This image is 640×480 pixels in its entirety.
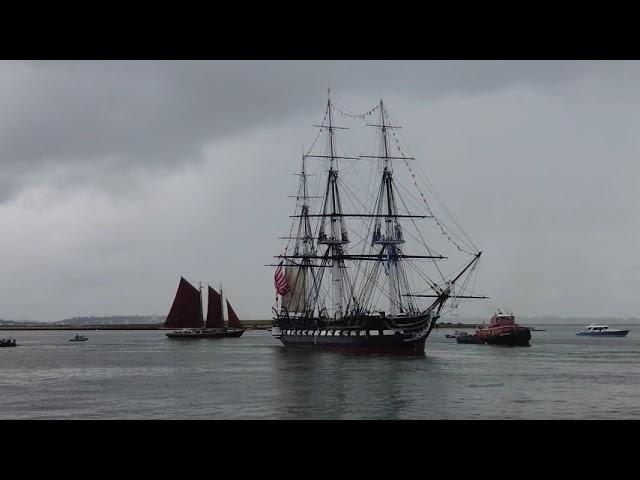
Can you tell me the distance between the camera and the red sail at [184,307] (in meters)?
93.3

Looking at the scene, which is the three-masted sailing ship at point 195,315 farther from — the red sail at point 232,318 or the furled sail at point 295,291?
the furled sail at point 295,291

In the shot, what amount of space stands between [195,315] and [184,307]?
101 inches

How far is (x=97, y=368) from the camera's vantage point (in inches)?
1956

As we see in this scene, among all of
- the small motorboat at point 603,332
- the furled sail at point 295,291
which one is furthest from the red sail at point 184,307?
the small motorboat at point 603,332

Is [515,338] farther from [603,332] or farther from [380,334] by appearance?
[603,332]

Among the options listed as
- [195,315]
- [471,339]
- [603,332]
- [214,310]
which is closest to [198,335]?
[214,310]

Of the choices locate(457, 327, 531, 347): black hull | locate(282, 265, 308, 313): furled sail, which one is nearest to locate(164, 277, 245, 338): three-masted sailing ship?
locate(282, 265, 308, 313): furled sail

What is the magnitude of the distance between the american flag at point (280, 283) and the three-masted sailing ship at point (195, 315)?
17783 millimetres

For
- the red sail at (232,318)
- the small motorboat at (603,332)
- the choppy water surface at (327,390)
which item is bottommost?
the choppy water surface at (327,390)

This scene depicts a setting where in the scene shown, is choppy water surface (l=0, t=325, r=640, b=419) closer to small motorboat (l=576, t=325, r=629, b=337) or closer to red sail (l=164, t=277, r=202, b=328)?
red sail (l=164, t=277, r=202, b=328)

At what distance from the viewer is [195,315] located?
95.8m
